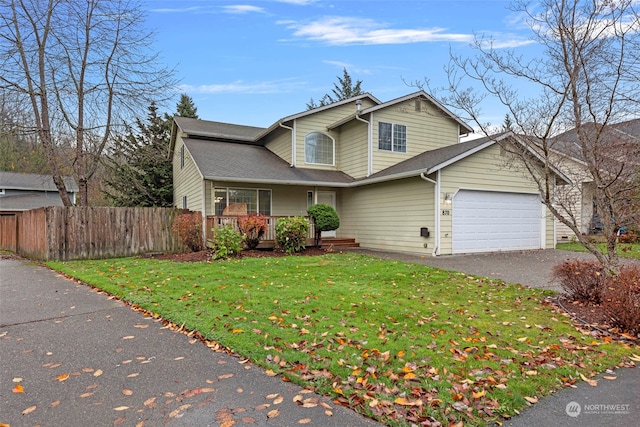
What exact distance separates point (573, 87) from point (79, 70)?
1672cm

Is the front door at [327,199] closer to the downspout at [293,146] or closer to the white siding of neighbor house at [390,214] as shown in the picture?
the white siding of neighbor house at [390,214]

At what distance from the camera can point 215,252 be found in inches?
413

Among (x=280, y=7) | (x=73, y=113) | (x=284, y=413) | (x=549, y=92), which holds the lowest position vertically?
(x=284, y=413)

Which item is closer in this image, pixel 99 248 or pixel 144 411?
pixel 144 411

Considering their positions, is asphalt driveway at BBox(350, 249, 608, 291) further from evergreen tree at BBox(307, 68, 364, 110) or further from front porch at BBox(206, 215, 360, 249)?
evergreen tree at BBox(307, 68, 364, 110)

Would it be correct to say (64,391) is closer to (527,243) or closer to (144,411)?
(144,411)

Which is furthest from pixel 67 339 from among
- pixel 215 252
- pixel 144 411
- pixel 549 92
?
pixel 549 92

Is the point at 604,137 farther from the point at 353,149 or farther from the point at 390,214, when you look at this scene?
the point at 353,149

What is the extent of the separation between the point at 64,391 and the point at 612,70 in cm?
886

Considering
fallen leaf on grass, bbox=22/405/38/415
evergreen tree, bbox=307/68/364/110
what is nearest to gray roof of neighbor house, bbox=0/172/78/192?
evergreen tree, bbox=307/68/364/110

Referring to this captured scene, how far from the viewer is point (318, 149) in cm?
1589

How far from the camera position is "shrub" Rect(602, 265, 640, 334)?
421cm

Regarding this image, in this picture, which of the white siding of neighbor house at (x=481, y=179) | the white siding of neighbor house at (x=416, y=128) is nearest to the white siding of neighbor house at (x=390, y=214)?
the white siding of neighbor house at (x=481, y=179)

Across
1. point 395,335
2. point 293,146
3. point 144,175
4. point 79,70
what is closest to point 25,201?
point 144,175
